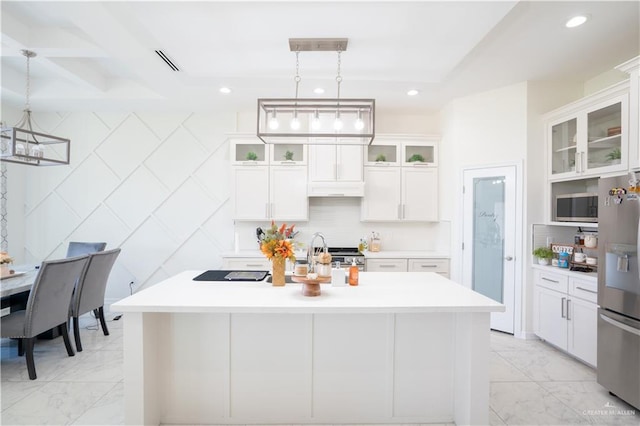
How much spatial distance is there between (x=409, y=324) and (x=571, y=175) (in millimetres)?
2442

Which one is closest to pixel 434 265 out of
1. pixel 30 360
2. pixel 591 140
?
pixel 591 140

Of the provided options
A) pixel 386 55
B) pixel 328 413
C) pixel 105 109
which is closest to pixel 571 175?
pixel 386 55

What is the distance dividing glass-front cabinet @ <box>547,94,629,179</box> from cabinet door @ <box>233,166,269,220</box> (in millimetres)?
3375

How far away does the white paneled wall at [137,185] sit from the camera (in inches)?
181

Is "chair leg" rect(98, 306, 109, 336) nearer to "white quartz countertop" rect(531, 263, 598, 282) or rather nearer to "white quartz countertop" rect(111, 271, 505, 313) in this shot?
"white quartz countertop" rect(111, 271, 505, 313)

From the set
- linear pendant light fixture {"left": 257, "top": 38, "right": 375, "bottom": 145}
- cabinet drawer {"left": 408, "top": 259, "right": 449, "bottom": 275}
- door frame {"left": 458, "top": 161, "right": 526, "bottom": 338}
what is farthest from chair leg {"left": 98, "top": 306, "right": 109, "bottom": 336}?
door frame {"left": 458, "top": 161, "right": 526, "bottom": 338}

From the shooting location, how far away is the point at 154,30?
2398mm

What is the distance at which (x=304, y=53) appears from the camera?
2771 millimetres

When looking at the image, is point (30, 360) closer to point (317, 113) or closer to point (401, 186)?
point (317, 113)

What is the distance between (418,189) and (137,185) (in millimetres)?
4038

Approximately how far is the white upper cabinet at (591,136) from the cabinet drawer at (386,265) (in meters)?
1.92

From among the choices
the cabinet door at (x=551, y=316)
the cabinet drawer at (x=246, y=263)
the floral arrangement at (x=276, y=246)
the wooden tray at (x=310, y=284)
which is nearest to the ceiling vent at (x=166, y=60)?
the floral arrangement at (x=276, y=246)

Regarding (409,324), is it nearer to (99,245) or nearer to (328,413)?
(328,413)

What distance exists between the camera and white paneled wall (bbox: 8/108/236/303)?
4609mm
